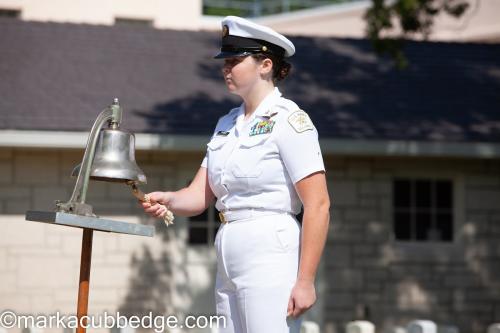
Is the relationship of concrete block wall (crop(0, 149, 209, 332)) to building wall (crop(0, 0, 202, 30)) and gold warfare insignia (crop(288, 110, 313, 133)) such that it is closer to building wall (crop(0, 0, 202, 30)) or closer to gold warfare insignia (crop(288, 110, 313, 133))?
gold warfare insignia (crop(288, 110, 313, 133))

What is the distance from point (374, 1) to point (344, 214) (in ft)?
7.99

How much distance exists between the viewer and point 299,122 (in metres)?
4.13

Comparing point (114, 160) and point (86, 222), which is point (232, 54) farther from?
point (86, 222)

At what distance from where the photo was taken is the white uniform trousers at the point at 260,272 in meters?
4.04

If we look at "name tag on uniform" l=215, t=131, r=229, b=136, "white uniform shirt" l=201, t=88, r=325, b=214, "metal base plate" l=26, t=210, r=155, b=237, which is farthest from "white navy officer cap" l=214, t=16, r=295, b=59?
"metal base plate" l=26, t=210, r=155, b=237

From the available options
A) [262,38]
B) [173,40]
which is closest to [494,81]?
[173,40]

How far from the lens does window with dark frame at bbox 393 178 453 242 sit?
40.6 ft

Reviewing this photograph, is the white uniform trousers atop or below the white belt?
below

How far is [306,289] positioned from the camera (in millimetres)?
3990

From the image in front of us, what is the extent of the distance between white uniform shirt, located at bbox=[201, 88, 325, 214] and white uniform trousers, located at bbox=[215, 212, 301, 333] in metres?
0.08

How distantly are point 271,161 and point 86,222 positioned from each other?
0.78 metres

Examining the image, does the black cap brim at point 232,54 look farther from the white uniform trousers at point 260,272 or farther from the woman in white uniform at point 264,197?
the white uniform trousers at point 260,272

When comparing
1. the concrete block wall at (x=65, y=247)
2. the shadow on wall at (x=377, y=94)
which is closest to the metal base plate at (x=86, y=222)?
the shadow on wall at (x=377, y=94)

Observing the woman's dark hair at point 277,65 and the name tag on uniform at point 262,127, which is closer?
the name tag on uniform at point 262,127
